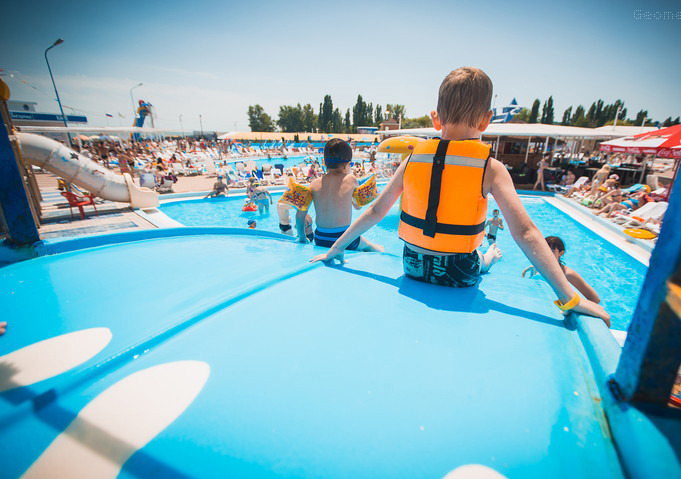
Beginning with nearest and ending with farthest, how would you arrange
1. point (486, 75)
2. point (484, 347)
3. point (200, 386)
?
point (200, 386) → point (484, 347) → point (486, 75)

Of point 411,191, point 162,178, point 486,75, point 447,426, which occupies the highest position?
point 486,75

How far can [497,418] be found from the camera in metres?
0.90

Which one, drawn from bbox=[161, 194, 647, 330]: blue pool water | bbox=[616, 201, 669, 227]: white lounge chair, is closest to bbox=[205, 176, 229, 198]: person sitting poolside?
bbox=[161, 194, 647, 330]: blue pool water

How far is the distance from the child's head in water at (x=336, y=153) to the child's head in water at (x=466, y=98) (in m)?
1.47

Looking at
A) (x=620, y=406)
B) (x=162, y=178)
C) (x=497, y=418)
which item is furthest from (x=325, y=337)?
(x=162, y=178)

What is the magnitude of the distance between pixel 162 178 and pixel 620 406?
14.5 meters

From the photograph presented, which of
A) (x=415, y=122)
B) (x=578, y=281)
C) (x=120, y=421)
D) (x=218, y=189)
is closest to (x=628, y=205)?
(x=578, y=281)

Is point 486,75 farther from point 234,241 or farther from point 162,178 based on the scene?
point 162,178

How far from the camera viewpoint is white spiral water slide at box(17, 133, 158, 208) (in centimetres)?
771

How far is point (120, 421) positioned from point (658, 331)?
1.44 m

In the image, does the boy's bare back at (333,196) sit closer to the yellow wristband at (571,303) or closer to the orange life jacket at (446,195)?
the orange life jacket at (446,195)

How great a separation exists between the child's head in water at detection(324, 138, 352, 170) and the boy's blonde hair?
1.48 metres

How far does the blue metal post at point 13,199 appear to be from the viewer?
1.77 meters

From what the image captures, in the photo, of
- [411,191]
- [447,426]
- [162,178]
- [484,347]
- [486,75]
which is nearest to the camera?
[447,426]
